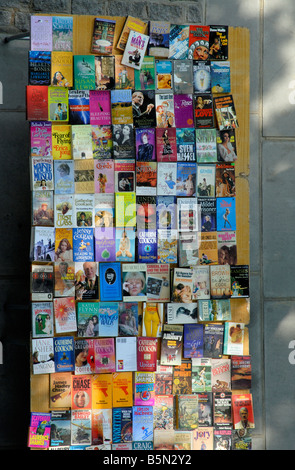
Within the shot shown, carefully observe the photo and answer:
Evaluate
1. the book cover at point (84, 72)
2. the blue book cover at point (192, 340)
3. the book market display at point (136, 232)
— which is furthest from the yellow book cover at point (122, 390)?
the book cover at point (84, 72)

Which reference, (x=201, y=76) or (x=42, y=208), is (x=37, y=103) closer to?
(x=42, y=208)

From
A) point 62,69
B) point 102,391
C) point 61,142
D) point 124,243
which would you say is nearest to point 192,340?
point 102,391

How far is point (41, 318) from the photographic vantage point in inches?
116

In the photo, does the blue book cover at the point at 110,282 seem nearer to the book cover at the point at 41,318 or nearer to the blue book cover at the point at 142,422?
the book cover at the point at 41,318

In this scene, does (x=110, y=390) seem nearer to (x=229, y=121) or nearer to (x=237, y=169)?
(x=237, y=169)

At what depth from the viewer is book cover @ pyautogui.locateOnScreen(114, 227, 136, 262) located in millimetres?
2992

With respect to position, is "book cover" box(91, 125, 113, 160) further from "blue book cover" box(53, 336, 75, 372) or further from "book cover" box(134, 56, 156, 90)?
"blue book cover" box(53, 336, 75, 372)

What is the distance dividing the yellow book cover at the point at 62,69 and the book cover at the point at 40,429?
1903 mm

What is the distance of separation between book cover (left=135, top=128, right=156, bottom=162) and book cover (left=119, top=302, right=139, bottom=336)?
2.80 ft

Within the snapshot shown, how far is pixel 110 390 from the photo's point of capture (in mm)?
3027

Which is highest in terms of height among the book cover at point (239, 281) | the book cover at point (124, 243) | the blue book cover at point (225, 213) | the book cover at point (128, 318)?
the blue book cover at point (225, 213)

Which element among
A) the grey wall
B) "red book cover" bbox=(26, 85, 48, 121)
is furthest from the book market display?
the grey wall

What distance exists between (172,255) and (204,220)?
0.28 metres

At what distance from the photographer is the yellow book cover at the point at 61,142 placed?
2928mm
